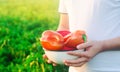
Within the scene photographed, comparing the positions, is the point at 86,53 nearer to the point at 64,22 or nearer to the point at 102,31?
the point at 102,31

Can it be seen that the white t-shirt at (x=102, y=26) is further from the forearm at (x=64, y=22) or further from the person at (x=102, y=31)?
the forearm at (x=64, y=22)

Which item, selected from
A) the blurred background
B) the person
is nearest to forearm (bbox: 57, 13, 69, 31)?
the person

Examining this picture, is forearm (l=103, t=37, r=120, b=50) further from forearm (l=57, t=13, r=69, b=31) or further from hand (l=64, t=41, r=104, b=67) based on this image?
forearm (l=57, t=13, r=69, b=31)

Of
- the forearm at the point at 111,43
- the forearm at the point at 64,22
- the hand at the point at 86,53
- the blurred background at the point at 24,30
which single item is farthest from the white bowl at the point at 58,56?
the blurred background at the point at 24,30

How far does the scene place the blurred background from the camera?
3.34 metres

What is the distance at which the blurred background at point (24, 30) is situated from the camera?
3.34m

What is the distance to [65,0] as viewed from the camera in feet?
6.63

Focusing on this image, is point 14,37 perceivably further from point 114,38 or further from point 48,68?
point 114,38

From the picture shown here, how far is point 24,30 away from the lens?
3.49m

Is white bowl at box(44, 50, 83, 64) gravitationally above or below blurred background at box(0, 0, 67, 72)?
above

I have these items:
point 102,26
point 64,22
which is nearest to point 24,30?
point 64,22

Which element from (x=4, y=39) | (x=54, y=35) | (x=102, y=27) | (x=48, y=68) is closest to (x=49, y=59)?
(x=54, y=35)

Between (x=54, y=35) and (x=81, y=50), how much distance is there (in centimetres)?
14

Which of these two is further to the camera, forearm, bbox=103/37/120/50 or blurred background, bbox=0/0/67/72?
blurred background, bbox=0/0/67/72
